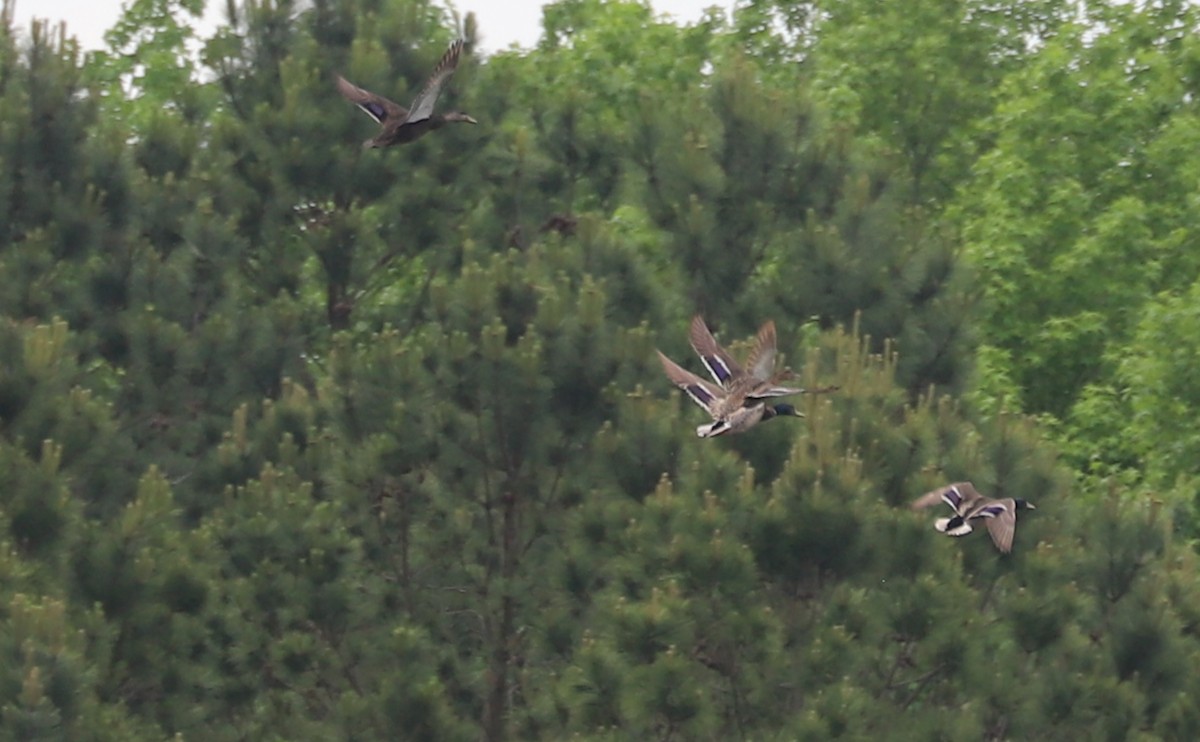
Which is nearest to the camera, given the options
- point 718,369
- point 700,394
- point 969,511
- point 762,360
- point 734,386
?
point 969,511

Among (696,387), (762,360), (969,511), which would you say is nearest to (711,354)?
(696,387)

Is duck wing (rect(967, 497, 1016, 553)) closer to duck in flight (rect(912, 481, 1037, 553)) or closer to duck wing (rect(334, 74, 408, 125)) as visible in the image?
duck in flight (rect(912, 481, 1037, 553))

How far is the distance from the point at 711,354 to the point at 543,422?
2.72 m

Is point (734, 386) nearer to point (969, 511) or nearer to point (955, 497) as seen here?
point (955, 497)

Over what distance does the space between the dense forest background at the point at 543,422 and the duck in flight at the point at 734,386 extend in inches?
14.7

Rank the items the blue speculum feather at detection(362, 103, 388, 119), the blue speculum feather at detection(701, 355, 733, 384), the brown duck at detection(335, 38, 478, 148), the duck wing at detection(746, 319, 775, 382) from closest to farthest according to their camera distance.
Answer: the brown duck at detection(335, 38, 478, 148), the duck wing at detection(746, 319, 775, 382), the blue speculum feather at detection(701, 355, 733, 384), the blue speculum feather at detection(362, 103, 388, 119)

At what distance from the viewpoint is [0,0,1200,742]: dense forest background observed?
18.2 metres

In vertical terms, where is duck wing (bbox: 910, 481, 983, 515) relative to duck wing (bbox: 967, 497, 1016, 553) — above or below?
above

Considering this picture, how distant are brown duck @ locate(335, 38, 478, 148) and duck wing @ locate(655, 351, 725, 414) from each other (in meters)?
2.09

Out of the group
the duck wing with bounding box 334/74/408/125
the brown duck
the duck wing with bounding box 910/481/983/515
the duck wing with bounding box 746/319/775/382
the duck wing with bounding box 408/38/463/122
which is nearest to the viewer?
the duck wing with bounding box 408/38/463/122

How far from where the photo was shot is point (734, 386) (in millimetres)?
18328

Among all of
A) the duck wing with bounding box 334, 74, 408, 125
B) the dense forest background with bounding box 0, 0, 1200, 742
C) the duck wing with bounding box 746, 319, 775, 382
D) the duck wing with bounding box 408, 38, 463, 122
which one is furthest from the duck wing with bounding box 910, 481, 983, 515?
the duck wing with bounding box 334, 74, 408, 125

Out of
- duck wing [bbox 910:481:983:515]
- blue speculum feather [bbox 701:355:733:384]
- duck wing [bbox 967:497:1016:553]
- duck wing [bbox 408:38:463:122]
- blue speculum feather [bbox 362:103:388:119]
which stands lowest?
duck wing [bbox 967:497:1016:553]

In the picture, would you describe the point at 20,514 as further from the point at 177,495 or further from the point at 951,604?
the point at 951,604
